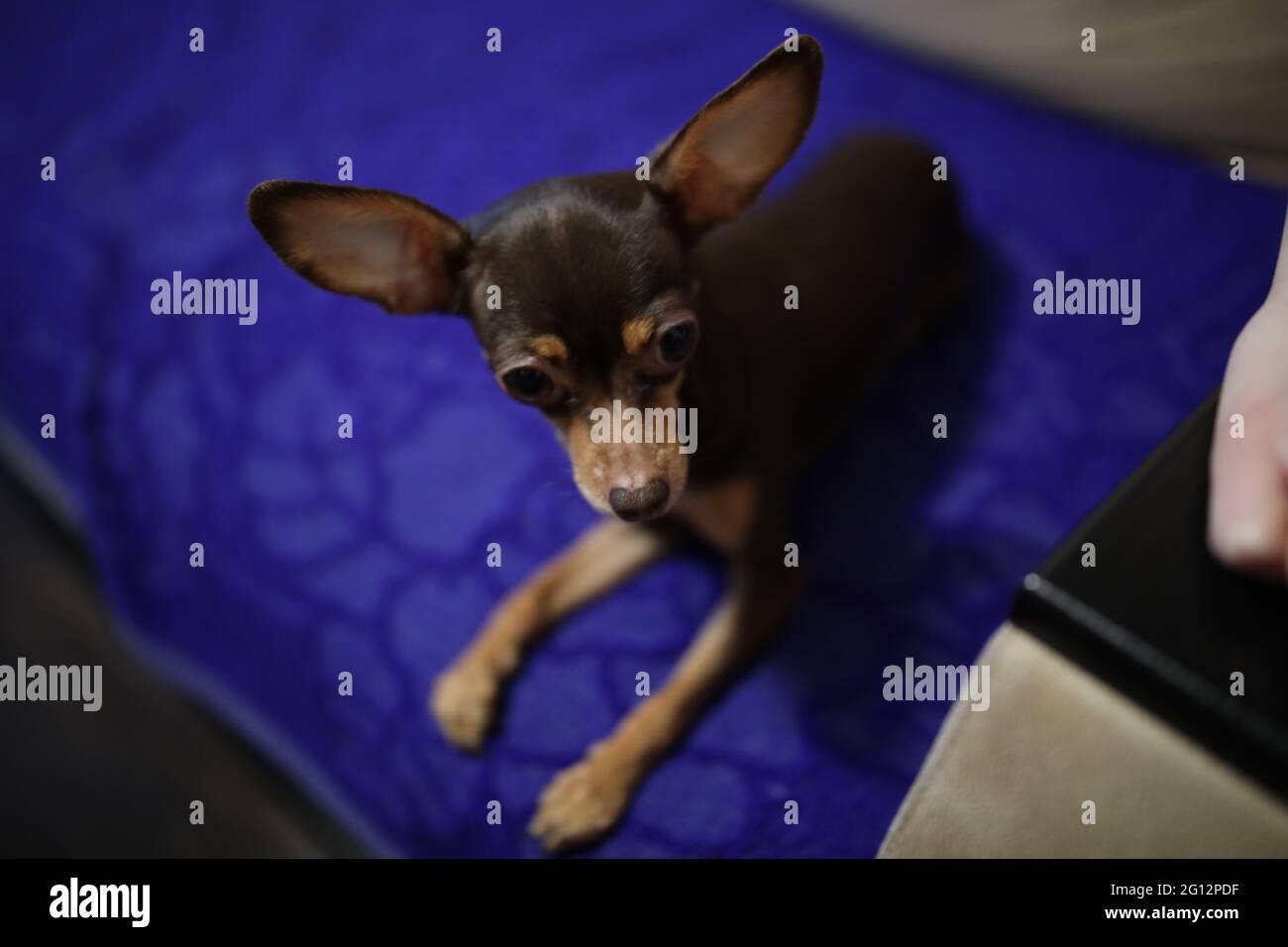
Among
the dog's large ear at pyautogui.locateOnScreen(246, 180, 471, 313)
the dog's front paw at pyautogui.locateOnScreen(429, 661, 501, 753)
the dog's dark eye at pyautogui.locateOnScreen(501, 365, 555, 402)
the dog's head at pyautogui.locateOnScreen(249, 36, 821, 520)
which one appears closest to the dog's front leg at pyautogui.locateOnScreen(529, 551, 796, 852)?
the dog's front paw at pyautogui.locateOnScreen(429, 661, 501, 753)

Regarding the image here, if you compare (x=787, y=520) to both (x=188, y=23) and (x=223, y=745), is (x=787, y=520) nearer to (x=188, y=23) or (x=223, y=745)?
(x=223, y=745)

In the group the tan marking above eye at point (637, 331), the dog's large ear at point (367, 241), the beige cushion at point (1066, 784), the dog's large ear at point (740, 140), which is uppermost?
the dog's large ear at point (740, 140)

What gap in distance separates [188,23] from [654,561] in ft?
5.87

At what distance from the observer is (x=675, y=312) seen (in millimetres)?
1181

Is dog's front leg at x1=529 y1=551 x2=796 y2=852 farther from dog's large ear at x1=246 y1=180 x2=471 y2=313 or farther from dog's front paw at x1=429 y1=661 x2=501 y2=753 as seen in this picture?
dog's large ear at x1=246 y1=180 x2=471 y2=313

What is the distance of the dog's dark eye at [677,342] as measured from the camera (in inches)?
47.0

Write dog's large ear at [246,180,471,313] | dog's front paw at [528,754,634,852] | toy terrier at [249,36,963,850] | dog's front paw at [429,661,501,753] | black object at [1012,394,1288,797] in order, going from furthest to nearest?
dog's front paw at [429,661,501,753] < dog's front paw at [528,754,634,852] < toy terrier at [249,36,963,850] < dog's large ear at [246,180,471,313] < black object at [1012,394,1288,797]

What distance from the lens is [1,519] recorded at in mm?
2367

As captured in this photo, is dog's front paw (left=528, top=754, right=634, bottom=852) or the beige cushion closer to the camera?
the beige cushion

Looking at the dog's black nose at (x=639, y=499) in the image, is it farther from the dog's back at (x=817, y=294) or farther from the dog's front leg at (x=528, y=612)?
the dog's front leg at (x=528, y=612)

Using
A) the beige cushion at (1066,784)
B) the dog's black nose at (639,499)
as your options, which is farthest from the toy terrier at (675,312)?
the beige cushion at (1066,784)

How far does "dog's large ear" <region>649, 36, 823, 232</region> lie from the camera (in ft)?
3.42

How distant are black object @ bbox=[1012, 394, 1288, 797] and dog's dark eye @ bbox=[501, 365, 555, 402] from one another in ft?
2.03

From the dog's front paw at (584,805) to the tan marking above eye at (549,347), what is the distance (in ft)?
2.27
